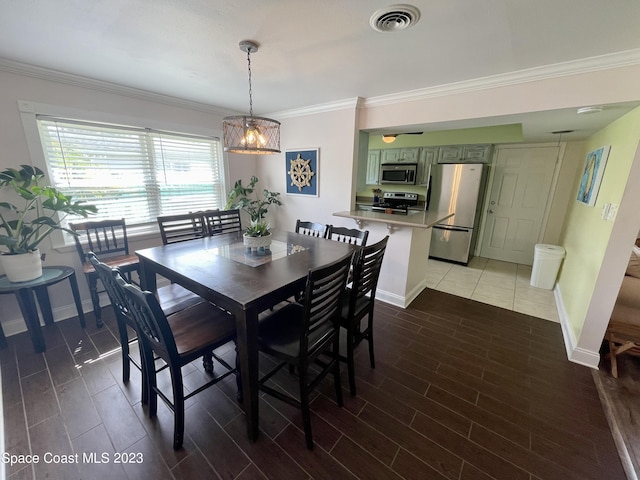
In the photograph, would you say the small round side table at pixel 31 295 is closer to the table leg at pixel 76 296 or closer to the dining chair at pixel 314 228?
the table leg at pixel 76 296

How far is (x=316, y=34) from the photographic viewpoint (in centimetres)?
167

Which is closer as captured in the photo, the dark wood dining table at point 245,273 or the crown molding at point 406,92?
the dark wood dining table at point 245,273

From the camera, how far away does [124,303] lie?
1.40 meters

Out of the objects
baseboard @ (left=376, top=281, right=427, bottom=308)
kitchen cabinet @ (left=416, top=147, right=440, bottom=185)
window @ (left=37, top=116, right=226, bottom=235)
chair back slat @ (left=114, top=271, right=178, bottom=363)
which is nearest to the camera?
chair back slat @ (left=114, top=271, right=178, bottom=363)

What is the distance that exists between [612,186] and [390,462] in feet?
8.70

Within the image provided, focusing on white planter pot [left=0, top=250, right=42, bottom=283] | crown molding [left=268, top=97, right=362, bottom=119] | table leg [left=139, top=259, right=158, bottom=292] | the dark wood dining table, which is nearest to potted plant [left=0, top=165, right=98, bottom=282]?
white planter pot [left=0, top=250, right=42, bottom=283]

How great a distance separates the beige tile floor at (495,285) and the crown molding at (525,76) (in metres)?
2.32

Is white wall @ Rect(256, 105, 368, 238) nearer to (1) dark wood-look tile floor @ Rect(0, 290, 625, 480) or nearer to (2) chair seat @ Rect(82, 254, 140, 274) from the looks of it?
(1) dark wood-look tile floor @ Rect(0, 290, 625, 480)

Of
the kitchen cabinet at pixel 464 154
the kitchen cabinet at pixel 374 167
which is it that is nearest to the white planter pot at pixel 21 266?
the kitchen cabinet at pixel 374 167

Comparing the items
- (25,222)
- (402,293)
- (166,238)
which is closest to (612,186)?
(402,293)

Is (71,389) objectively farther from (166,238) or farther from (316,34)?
(316,34)

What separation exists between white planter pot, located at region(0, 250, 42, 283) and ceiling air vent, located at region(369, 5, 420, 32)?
3096mm

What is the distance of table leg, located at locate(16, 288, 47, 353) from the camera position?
2.04m

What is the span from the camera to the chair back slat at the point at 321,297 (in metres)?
1.24
